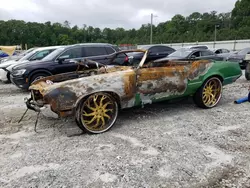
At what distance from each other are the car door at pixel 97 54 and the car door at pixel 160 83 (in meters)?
4.06

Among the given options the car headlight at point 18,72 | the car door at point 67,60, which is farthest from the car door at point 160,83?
the car headlight at point 18,72

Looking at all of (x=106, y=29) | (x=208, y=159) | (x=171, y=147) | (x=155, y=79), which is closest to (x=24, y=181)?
(x=171, y=147)

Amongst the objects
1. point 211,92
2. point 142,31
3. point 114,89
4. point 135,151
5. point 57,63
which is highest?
point 142,31

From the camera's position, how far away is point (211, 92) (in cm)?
563

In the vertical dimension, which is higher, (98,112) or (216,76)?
(216,76)

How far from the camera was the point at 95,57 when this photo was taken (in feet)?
28.5

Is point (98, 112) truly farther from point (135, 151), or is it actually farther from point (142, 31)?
point (142, 31)

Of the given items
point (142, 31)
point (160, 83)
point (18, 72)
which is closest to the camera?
point (160, 83)

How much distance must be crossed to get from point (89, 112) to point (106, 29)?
93.4 m

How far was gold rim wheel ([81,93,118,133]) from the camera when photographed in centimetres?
407

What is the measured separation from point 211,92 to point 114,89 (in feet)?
8.69

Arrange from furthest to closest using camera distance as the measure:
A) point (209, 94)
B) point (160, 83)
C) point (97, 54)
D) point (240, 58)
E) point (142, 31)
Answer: point (142, 31) < point (240, 58) < point (97, 54) < point (209, 94) < point (160, 83)

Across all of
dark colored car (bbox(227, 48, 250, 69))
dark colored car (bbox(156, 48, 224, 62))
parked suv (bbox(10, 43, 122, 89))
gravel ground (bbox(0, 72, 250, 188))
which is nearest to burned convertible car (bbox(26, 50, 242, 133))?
gravel ground (bbox(0, 72, 250, 188))

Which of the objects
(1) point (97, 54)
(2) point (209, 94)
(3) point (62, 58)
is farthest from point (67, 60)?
(2) point (209, 94)
